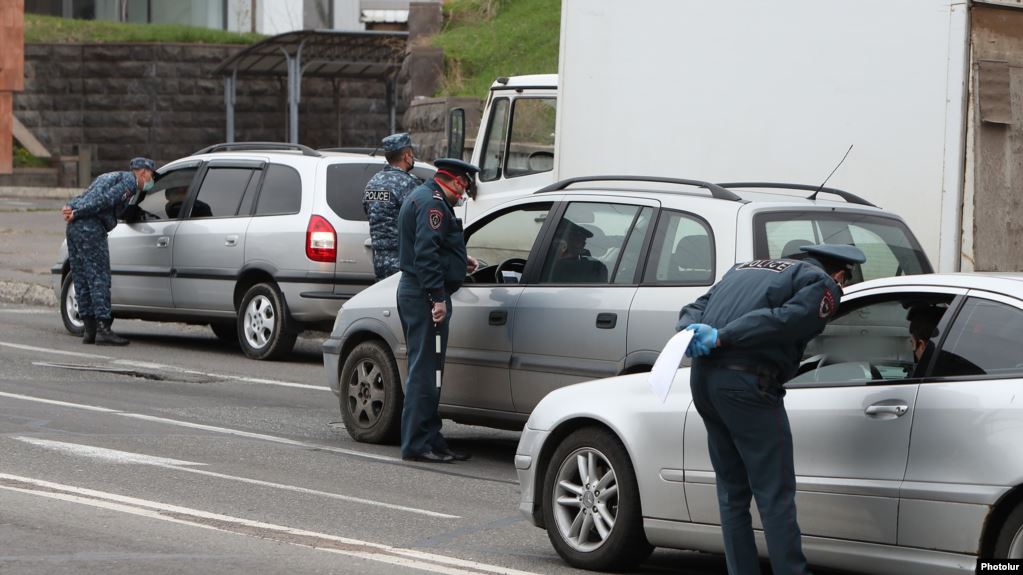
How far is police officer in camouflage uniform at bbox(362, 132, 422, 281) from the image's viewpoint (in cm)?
1201

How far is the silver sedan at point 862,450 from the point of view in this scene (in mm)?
5754

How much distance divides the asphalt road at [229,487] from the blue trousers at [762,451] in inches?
44.6

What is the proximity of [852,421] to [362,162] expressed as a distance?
884 centimetres

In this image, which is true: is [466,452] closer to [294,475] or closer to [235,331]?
[294,475]

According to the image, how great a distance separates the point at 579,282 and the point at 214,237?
21.5 ft

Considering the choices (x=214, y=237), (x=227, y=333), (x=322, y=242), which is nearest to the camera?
(x=322, y=242)

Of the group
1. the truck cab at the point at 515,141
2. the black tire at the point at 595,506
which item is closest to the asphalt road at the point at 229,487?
the black tire at the point at 595,506

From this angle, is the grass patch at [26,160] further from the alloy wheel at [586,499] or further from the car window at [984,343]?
the car window at [984,343]

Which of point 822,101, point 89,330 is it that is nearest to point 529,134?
point 89,330

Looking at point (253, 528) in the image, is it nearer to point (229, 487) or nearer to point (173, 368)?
point (229, 487)

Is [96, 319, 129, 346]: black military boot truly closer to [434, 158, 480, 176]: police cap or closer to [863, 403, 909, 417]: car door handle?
[434, 158, 480, 176]: police cap

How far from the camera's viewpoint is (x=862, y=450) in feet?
20.1

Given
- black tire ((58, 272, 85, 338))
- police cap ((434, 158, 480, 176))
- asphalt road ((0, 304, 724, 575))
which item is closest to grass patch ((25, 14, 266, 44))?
black tire ((58, 272, 85, 338))

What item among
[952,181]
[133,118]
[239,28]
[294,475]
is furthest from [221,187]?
[239,28]
